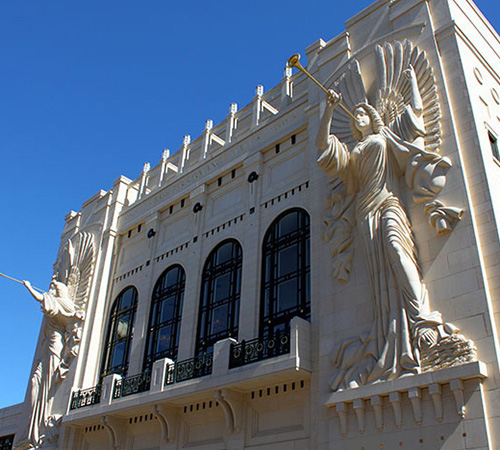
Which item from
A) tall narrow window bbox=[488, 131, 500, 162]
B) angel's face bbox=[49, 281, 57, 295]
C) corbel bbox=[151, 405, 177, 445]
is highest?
angel's face bbox=[49, 281, 57, 295]

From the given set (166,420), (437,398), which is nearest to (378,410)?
(437,398)

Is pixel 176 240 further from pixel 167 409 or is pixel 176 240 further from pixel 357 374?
pixel 357 374

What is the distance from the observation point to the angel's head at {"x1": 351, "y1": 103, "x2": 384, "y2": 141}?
14.2m

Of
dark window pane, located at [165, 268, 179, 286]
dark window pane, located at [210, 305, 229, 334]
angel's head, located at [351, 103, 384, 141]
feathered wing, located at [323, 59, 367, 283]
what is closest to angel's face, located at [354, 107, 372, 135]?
angel's head, located at [351, 103, 384, 141]

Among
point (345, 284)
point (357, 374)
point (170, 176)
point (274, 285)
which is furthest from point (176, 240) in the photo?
point (357, 374)

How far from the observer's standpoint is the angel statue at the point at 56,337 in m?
20.7

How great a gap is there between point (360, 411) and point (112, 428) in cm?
918

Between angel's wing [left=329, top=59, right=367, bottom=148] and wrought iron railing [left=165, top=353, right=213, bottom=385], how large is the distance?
270 inches

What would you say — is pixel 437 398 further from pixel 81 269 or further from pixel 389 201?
pixel 81 269

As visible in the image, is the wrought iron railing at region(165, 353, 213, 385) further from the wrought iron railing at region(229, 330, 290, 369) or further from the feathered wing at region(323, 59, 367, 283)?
the feathered wing at region(323, 59, 367, 283)

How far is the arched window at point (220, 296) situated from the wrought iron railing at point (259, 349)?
2.08 m

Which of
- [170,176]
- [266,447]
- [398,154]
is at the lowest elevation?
[266,447]

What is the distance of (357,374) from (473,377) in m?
2.48

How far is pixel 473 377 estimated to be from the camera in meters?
10.2
